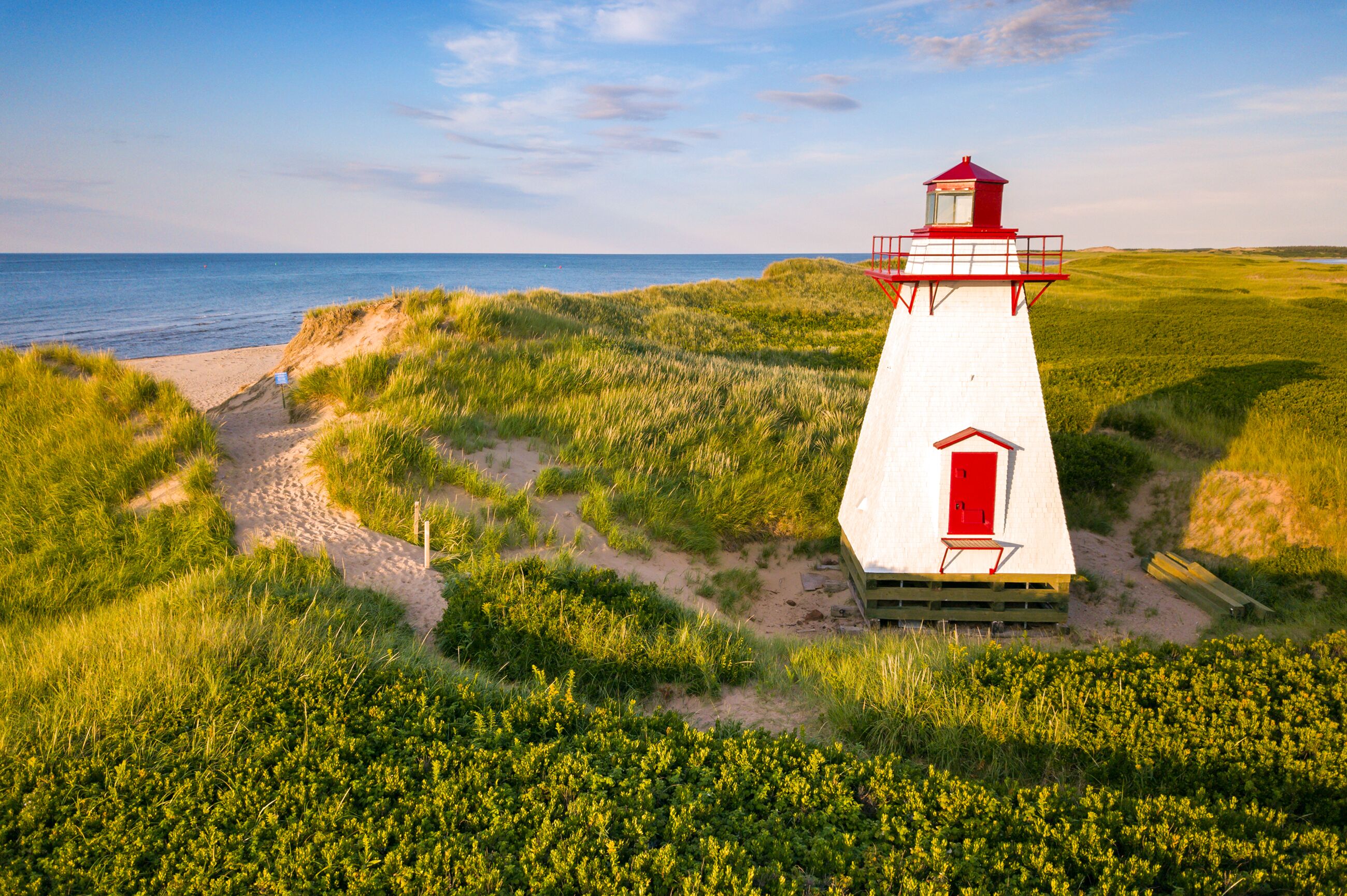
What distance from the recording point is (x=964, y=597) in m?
10.4

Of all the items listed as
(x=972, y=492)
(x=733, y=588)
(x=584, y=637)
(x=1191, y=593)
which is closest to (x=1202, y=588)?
(x=1191, y=593)

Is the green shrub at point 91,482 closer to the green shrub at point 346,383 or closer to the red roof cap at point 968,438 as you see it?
the green shrub at point 346,383

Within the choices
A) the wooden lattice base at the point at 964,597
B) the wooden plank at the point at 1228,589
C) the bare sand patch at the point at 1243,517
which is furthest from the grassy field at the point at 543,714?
the wooden lattice base at the point at 964,597

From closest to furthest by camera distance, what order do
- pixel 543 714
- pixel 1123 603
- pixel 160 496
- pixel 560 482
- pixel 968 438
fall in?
1. pixel 543 714
2. pixel 968 438
3. pixel 160 496
4. pixel 1123 603
5. pixel 560 482

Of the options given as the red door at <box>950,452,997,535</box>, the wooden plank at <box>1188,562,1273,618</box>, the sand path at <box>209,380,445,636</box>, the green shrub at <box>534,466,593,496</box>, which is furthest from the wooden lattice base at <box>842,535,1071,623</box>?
the sand path at <box>209,380,445,636</box>

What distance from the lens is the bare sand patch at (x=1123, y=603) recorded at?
1112 centimetres

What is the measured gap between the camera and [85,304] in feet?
214

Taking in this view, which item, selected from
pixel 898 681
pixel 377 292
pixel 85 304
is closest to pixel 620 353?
pixel 898 681

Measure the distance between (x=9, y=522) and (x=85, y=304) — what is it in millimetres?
73204

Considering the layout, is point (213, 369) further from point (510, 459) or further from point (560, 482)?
point (560, 482)

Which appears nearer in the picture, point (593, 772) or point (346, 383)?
point (593, 772)

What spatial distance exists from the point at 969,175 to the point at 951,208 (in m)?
0.45

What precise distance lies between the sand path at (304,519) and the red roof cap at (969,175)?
8644 millimetres

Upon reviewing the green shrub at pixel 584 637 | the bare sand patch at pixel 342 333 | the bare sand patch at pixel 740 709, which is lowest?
the bare sand patch at pixel 740 709
